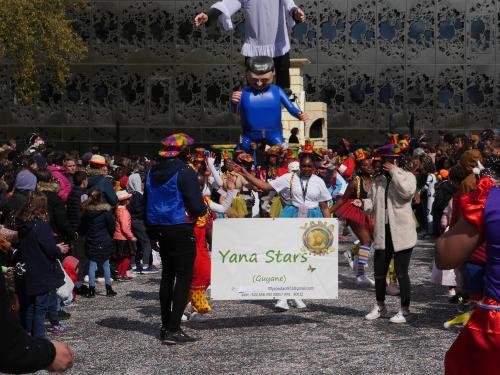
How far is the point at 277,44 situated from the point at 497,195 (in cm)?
1155

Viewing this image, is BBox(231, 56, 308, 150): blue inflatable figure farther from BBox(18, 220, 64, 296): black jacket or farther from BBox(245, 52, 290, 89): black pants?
BBox(18, 220, 64, 296): black jacket

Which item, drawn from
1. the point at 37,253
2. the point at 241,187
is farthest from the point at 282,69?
the point at 37,253

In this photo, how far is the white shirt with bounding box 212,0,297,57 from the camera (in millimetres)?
16156

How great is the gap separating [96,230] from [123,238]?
1.62 m

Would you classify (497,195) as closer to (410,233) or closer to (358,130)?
(410,233)

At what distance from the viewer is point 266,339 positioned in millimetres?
9797

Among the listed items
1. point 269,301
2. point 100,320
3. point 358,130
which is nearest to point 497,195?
point 100,320

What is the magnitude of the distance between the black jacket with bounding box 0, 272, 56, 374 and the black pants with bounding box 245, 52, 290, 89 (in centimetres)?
1329

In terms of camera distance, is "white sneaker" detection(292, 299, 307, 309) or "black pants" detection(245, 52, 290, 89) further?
"black pants" detection(245, 52, 290, 89)

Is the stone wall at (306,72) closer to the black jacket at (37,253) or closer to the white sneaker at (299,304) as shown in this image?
the white sneaker at (299,304)

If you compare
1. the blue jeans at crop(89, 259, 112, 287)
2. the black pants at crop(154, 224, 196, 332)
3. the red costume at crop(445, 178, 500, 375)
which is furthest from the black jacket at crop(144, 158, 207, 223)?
the red costume at crop(445, 178, 500, 375)

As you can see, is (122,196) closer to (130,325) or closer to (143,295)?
(143,295)

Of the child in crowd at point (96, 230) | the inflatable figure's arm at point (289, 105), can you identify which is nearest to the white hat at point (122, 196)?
the child in crowd at point (96, 230)

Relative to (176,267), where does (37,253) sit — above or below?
above
